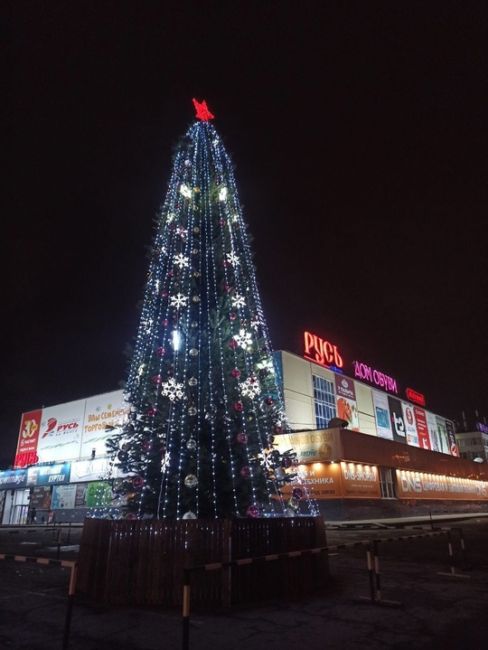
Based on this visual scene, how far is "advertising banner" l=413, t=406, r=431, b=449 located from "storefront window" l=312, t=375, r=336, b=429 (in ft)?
63.9

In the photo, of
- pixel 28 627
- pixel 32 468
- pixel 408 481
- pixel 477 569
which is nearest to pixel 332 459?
pixel 408 481

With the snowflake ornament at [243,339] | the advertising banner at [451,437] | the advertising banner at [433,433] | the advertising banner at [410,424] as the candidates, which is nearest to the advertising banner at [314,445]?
the snowflake ornament at [243,339]

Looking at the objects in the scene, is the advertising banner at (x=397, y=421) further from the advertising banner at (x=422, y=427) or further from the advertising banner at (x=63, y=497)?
the advertising banner at (x=63, y=497)

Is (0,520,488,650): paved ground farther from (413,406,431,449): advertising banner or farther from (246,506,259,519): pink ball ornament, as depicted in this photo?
(413,406,431,449): advertising banner

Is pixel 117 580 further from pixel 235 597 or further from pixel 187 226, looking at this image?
pixel 187 226

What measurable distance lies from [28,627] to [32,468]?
137ft

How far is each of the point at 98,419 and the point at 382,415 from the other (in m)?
28.8

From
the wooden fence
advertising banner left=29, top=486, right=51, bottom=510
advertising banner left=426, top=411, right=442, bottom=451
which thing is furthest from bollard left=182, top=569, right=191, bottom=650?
advertising banner left=426, top=411, right=442, bottom=451

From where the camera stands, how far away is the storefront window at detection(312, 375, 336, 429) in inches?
1522

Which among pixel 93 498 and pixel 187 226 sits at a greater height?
pixel 187 226

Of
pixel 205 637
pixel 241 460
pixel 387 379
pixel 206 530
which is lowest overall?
pixel 205 637

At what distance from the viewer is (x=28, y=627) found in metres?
5.45

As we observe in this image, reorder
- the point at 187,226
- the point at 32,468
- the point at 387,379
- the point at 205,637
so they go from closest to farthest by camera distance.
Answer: the point at 205,637 → the point at 187,226 → the point at 32,468 → the point at 387,379

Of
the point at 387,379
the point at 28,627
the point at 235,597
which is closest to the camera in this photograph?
the point at 28,627
